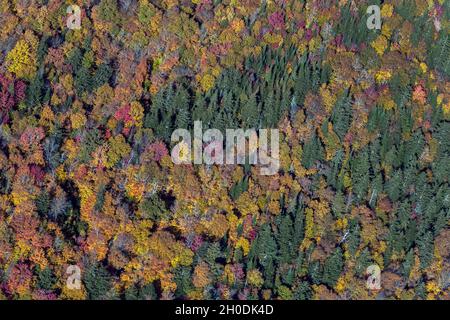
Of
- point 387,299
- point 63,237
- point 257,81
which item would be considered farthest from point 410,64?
point 63,237

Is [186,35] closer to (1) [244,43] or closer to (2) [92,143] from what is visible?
(1) [244,43]

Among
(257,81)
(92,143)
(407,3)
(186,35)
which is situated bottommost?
(92,143)

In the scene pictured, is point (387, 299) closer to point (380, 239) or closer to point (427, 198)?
point (380, 239)

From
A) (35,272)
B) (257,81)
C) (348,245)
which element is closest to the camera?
(35,272)

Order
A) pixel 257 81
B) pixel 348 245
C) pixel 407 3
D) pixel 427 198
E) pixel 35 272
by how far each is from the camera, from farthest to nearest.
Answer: pixel 407 3
pixel 257 81
pixel 427 198
pixel 348 245
pixel 35 272

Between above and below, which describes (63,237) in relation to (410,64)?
below

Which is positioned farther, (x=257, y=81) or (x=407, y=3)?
(x=407, y=3)

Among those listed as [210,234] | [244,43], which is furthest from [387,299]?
[244,43]
